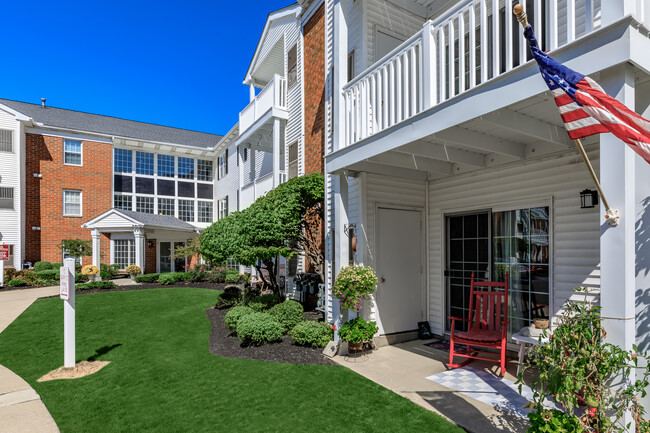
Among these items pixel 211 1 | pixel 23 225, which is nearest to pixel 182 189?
pixel 23 225

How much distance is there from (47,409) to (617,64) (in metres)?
6.57

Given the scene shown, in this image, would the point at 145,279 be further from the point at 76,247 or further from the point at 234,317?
the point at 234,317

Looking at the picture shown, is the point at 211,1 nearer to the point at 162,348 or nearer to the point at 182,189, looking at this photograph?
the point at 182,189

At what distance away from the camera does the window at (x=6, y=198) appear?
662 inches

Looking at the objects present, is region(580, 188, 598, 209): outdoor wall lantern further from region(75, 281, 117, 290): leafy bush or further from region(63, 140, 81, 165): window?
region(63, 140, 81, 165): window

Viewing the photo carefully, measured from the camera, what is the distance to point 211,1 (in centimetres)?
1666

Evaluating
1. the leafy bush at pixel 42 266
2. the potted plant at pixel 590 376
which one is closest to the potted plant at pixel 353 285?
the potted plant at pixel 590 376

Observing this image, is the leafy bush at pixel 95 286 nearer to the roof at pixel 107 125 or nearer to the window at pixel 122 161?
the window at pixel 122 161

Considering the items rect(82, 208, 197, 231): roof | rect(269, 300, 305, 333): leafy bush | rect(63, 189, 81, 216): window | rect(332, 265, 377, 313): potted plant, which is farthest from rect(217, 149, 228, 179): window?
rect(332, 265, 377, 313): potted plant

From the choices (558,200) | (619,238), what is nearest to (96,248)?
(558,200)

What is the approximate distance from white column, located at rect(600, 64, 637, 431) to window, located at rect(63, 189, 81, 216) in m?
21.8

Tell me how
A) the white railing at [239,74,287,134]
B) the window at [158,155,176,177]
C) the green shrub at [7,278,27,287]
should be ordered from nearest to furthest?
the white railing at [239,74,287,134], the green shrub at [7,278,27,287], the window at [158,155,176,177]

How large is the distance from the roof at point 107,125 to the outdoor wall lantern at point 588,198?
837 inches

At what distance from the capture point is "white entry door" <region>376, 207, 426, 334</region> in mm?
6609
